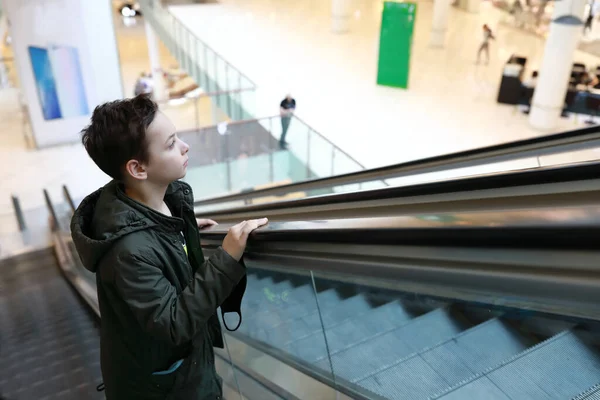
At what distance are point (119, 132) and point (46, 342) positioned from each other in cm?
371

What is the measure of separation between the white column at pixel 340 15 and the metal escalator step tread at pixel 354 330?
53.3 ft

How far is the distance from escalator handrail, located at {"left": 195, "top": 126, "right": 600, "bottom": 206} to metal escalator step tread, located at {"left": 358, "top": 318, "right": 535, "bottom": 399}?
110 centimetres

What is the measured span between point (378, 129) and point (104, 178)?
243 inches

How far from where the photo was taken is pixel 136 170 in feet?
4.96

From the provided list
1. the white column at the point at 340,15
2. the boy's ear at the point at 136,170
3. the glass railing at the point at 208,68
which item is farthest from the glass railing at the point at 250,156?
the white column at the point at 340,15

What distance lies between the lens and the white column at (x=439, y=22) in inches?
600

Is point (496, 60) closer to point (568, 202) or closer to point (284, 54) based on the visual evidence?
point (284, 54)

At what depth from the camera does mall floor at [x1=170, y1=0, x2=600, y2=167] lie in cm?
1033

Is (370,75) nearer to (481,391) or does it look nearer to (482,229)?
(481,391)

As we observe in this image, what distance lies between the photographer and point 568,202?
35.8 inches

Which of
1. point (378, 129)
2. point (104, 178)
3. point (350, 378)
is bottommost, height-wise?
point (104, 178)

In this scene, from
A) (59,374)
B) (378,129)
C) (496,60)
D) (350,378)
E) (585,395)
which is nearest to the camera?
(585,395)

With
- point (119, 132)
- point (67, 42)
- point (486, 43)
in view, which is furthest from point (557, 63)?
point (67, 42)

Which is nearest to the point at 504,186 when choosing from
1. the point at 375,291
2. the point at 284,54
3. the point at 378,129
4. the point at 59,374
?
the point at 375,291
